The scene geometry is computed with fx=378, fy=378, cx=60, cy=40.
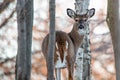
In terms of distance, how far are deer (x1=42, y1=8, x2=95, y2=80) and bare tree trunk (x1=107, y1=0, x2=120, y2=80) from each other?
2.90 ft

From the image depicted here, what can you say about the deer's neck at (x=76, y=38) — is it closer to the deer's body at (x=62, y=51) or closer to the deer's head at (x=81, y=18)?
the deer's head at (x=81, y=18)

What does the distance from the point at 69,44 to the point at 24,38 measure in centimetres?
171

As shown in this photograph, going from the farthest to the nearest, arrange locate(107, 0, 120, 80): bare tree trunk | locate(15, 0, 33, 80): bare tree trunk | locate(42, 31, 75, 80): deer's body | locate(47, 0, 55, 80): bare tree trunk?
locate(42, 31, 75, 80): deer's body < locate(107, 0, 120, 80): bare tree trunk < locate(15, 0, 33, 80): bare tree trunk < locate(47, 0, 55, 80): bare tree trunk

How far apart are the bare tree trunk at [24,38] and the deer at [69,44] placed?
4.46 feet

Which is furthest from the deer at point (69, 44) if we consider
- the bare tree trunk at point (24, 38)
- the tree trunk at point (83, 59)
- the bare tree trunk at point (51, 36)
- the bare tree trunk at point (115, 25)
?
the bare tree trunk at point (51, 36)

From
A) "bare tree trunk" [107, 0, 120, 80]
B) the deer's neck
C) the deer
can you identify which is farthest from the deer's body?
"bare tree trunk" [107, 0, 120, 80]

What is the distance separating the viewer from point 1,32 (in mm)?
8836

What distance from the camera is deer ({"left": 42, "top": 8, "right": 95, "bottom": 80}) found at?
3.89 metres

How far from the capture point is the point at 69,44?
4.06m

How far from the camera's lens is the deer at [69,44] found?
12.8ft

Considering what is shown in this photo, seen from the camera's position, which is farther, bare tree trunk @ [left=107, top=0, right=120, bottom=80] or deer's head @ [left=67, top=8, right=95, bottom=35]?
deer's head @ [left=67, top=8, right=95, bottom=35]

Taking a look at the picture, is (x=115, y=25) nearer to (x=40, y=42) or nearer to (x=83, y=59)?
(x=83, y=59)

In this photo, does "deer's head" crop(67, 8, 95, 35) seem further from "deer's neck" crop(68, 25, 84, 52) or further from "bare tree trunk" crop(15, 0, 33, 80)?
"bare tree trunk" crop(15, 0, 33, 80)

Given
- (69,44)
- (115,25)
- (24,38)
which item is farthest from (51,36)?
(69,44)
